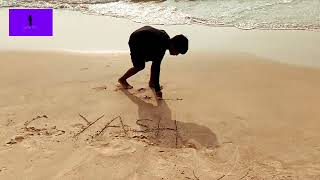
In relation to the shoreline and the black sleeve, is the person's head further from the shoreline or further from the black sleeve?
the shoreline

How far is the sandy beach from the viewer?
3.22 m

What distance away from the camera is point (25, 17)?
7824mm

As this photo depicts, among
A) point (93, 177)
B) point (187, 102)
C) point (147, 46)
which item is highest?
point (147, 46)

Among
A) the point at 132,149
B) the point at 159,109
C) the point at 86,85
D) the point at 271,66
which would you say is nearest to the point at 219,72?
the point at 271,66

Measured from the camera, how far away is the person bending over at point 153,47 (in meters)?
4.00

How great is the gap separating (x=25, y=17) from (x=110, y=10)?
5.35 feet

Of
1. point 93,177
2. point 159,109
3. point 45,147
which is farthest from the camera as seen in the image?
point 159,109

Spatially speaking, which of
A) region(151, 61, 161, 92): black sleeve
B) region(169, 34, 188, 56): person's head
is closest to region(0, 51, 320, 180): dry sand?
region(151, 61, 161, 92): black sleeve

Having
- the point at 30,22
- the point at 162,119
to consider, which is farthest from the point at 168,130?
the point at 30,22

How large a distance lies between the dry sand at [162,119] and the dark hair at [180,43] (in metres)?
0.64

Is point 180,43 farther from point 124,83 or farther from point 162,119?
point 124,83

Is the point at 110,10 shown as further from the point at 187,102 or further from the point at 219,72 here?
the point at 187,102

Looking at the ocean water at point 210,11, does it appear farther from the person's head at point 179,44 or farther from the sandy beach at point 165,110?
the person's head at point 179,44

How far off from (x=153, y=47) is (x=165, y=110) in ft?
2.16
